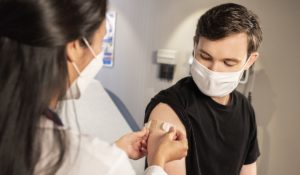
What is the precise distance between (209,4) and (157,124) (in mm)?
1688

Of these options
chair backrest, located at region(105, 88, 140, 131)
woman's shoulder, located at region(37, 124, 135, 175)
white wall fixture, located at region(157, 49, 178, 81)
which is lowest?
chair backrest, located at region(105, 88, 140, 131)

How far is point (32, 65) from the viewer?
1.86 ft

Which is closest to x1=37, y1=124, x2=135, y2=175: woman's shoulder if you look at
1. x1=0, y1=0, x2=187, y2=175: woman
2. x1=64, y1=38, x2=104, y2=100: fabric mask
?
x1=0, y1=0, x2=187, y2=175: woman

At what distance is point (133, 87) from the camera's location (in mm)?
3018

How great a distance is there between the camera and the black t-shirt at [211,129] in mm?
1078

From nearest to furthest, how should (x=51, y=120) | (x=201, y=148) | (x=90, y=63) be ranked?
(x=51, y=120) < (x=90, y=63) < (x=201, y=148)

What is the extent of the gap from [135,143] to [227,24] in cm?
55

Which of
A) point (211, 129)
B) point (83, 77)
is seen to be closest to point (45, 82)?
point (83, 77)

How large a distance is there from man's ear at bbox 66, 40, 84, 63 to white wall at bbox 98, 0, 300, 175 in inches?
74.2

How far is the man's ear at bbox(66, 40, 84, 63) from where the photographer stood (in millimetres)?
629

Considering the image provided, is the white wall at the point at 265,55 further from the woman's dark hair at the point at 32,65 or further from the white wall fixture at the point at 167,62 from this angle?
the woman's dark hair at the point at 32,65

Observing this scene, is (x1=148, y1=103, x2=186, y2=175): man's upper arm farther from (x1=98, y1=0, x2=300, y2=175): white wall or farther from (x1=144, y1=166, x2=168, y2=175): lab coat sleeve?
(x1=98, y1=0, x2=300, y2=175): white wall

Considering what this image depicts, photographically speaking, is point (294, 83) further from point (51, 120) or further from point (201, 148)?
point (51, 120)

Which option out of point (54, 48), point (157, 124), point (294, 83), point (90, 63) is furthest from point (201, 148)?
point (294, 83)
